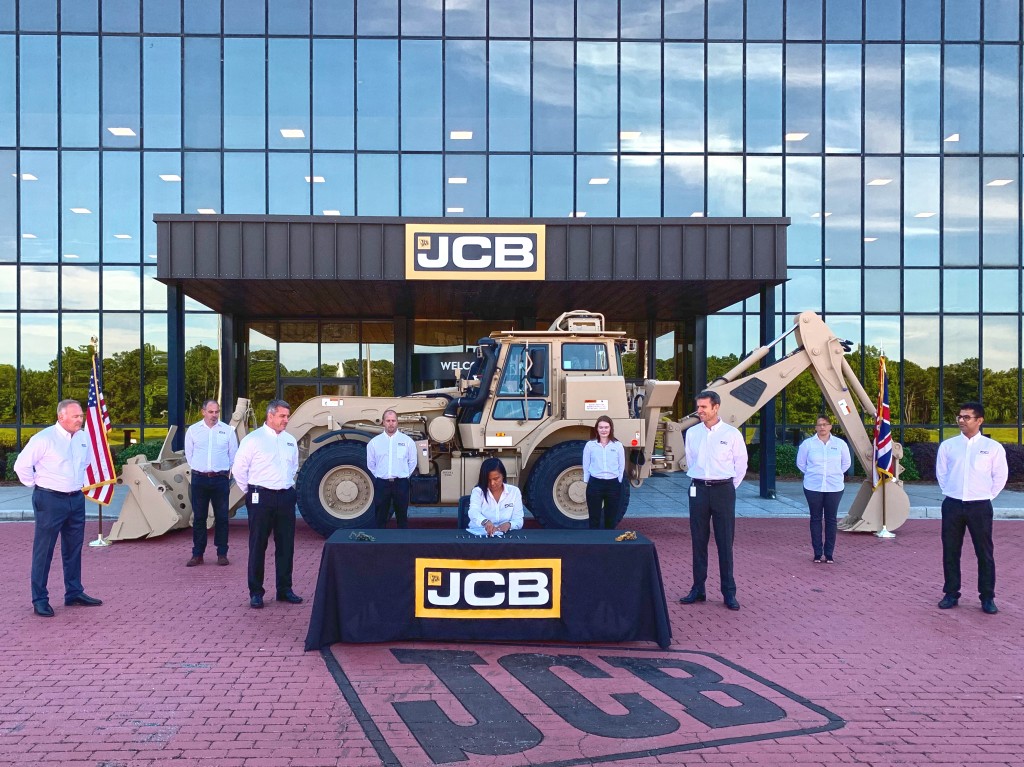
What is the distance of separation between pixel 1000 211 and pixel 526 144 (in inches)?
495

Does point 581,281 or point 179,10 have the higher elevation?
point 179,10

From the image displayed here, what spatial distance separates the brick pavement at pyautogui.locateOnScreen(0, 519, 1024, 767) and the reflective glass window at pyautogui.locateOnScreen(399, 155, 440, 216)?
511 inches

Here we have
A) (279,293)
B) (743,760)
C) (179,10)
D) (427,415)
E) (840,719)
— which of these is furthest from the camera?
(179,10)

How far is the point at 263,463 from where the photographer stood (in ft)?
22.0

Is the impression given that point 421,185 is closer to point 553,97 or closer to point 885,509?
point 553,97

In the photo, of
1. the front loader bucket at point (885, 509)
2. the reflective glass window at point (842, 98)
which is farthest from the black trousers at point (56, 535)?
the reflective glass window at point (842, 98)

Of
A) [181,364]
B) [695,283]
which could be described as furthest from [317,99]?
[695,283]

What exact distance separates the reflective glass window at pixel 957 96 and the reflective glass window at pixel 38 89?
2293cm

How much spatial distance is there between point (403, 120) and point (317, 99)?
2.24 meters

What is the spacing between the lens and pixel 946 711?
467 centimetres

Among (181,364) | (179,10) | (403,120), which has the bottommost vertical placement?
(181,364)

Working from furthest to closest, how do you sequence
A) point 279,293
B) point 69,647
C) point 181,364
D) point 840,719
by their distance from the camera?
1. point 279,293
2. point 181,364
3. point 69,647
4. point 840,719

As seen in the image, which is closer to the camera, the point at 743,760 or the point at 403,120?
the point at 743,760

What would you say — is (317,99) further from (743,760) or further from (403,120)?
(743,760)
